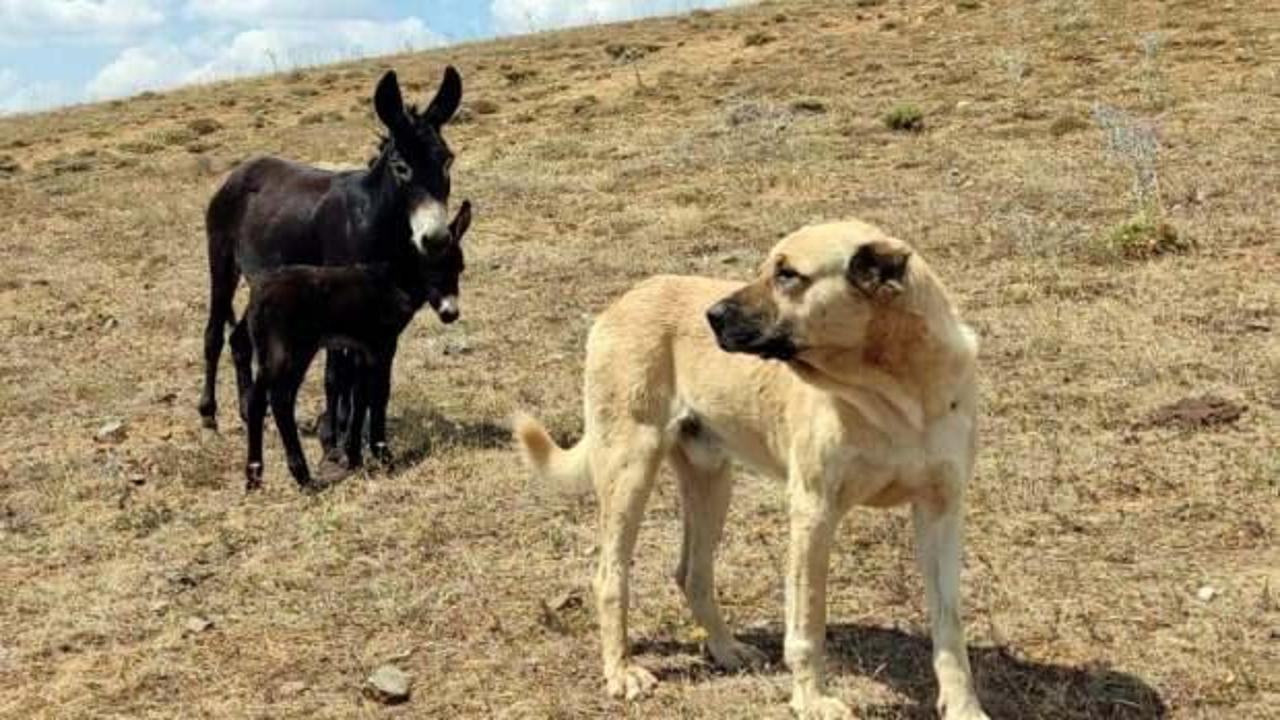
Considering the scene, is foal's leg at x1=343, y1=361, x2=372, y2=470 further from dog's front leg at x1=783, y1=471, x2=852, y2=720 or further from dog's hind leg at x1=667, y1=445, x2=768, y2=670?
dog's front leg at x1=783, y1=471, x2=852, y2=720

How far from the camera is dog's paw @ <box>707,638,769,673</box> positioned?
203 inches

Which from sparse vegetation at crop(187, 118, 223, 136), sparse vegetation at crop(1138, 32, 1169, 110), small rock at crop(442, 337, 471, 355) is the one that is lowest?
small rock at crop(442, 337, 471, 355)

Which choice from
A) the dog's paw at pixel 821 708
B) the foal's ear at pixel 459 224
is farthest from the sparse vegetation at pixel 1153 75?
the dog's paw at pixel 821 708

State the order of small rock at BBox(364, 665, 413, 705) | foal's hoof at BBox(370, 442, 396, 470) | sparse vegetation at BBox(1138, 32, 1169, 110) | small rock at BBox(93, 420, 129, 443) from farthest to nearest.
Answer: sparse vegetation at BBox(1138, 32, 1169, 110) < small rock at BBox(93, 420, 129, 443) < foal's hoof at BBox(370, 442, 396, 470) < small rock at BBox(364, 665, 413, 705)

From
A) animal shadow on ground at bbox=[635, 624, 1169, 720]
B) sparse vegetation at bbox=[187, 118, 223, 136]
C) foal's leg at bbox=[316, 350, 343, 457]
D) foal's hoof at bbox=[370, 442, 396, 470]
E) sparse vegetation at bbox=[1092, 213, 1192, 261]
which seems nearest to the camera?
animal shadow on ground at bbox=[635, 624, 1169, 720]

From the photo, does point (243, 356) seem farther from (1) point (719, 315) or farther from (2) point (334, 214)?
(1) point (719, 315)

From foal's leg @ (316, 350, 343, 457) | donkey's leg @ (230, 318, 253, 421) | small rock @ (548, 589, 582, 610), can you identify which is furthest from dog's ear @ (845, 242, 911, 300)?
donkey's leg @ (230, 318, 253, 421)

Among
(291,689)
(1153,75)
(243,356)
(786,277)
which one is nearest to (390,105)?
(243,356)

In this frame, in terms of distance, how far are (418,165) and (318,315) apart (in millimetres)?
1028

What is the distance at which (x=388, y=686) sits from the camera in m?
5.11

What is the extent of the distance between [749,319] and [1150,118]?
44.2 ft

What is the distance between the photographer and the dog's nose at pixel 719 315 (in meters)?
4.14

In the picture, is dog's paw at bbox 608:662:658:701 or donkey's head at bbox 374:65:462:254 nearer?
dog's paw at bbox 608:662:658:701

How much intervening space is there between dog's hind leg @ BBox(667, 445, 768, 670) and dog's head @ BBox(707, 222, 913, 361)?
1187 mm
